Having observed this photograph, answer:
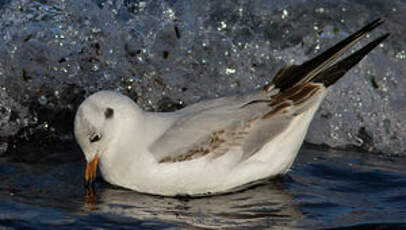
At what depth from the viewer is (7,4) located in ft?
27.2

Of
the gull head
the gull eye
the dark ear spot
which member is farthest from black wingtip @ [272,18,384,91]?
the gull eye

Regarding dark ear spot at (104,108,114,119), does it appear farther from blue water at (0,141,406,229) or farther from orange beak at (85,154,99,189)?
blue water at (0,141,406,229)

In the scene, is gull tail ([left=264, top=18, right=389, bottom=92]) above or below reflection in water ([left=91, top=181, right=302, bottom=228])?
above

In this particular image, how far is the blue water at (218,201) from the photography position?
16.9 feet

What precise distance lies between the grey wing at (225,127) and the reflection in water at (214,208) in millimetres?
333

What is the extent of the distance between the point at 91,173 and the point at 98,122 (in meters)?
A: 0.41

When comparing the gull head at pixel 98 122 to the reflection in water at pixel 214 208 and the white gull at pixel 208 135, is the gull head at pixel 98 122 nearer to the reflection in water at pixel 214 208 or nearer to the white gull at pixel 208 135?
the white gull at pixel 208 135

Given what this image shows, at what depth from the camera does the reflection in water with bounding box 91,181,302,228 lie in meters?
5.20

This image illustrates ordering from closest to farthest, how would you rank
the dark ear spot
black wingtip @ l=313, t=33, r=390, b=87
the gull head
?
the gull head < the dark ear spot < black wingtip @ l=313, t=33, r=390, b=87

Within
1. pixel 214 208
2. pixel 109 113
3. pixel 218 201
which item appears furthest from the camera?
pixel 109 113

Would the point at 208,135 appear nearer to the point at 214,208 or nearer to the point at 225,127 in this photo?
the point at 225,127

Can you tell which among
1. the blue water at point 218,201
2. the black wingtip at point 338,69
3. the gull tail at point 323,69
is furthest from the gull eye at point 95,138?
the black wingtip at point 338,69

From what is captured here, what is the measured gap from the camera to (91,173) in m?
5.81

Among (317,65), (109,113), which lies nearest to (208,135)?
(109,113)
